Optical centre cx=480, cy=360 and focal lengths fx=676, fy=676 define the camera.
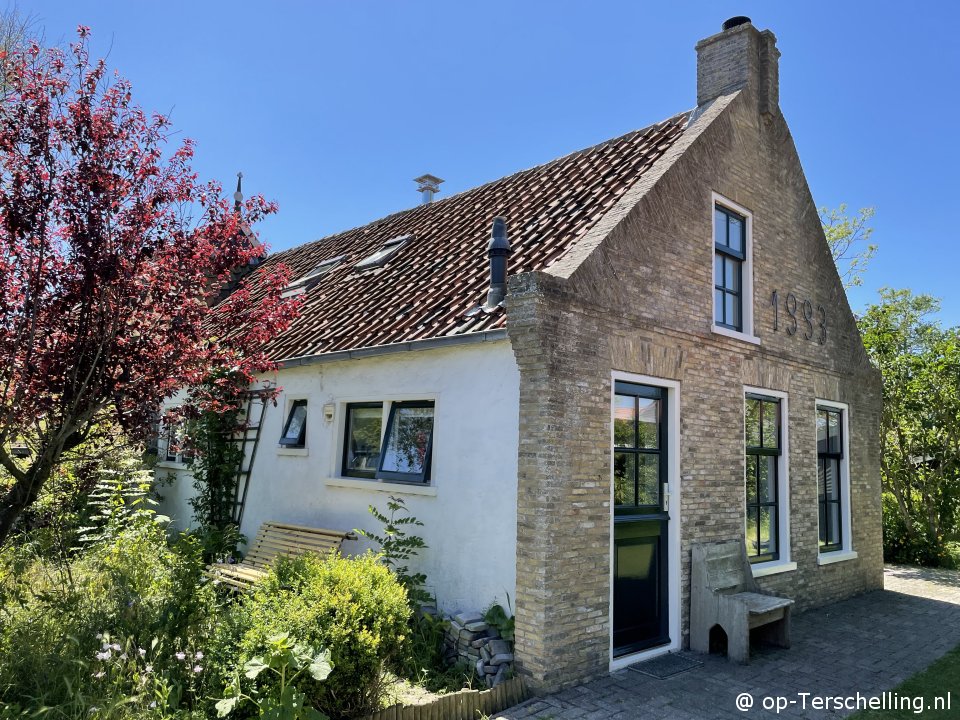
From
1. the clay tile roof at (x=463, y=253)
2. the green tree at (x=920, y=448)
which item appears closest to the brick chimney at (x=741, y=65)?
the clay tile roof at (x=463, y=253)

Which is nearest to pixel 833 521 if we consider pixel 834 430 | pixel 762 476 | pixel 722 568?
A: pixel 834 430

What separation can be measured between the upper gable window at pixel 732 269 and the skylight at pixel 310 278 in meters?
7.11

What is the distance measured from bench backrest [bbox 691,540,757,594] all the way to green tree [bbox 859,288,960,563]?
8.77m

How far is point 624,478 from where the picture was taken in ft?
23.5

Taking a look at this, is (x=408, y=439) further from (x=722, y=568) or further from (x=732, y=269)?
(x=732, y=269)

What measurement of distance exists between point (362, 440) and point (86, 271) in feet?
13.7

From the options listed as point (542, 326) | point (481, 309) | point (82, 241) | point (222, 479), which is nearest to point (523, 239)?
point (481, 309)

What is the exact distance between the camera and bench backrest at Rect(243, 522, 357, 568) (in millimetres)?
8156

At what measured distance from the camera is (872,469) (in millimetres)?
11602

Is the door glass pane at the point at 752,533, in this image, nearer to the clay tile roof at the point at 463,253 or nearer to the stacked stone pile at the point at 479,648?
the stacked stone pile at the point at 479,648

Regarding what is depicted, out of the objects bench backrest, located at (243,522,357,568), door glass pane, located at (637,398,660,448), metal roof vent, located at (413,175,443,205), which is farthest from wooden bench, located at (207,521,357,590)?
metal roof vent, located at (413,175,443,205)

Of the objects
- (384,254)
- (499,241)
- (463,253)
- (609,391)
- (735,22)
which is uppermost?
(735,22)

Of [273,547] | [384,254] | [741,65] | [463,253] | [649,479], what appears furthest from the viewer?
[384,254]

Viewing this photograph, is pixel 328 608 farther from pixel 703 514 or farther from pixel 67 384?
pixel 703 514
